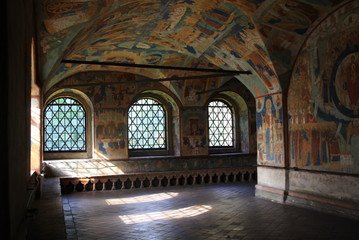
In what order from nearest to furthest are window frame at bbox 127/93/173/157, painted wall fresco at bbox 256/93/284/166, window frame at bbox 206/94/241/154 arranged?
painted wall fresco at bbox 256/93/284/166
window frame at bbox 127/93/173/157
window frame at bbox 206/94/241/154

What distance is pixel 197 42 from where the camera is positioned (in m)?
12.0

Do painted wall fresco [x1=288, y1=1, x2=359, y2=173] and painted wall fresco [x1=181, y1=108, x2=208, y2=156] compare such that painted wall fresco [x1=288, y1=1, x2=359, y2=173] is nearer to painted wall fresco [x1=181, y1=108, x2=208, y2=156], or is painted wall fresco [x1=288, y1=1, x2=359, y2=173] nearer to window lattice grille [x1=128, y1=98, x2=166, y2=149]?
painted wall fresco [x1=181, y1=108, x2=208, y2=156]

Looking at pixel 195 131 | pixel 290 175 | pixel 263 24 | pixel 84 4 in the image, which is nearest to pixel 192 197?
pixel 290 175

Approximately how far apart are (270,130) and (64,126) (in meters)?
9.30

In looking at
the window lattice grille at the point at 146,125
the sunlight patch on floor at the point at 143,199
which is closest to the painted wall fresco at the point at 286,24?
the sunlight patch on floor at the point at 143,199

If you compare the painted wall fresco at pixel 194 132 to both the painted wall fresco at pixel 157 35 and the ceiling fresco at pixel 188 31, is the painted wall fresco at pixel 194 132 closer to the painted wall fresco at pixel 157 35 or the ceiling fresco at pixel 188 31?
the painted wall fresco at pixel 157 35

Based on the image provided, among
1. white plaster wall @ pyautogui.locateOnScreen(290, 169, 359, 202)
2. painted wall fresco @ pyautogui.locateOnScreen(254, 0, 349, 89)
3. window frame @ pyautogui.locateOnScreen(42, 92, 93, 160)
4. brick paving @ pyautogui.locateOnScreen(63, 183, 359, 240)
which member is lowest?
brick paving @ pyautogui.locateOnScreen(63, 183, 359, 240)

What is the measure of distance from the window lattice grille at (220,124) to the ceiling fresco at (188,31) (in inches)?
196

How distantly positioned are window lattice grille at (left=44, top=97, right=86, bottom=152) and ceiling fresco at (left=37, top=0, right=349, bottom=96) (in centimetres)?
244

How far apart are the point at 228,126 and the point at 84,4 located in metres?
12.3

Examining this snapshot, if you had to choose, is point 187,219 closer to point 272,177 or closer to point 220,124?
point 272,177

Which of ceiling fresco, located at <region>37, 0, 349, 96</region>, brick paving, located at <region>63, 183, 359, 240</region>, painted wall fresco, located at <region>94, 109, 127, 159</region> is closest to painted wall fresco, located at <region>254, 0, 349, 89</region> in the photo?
ceiling fresco, located at <region>37, 0, 349, 96</region>

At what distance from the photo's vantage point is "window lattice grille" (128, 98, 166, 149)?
669 inches

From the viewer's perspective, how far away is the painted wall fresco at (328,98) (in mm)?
8727
